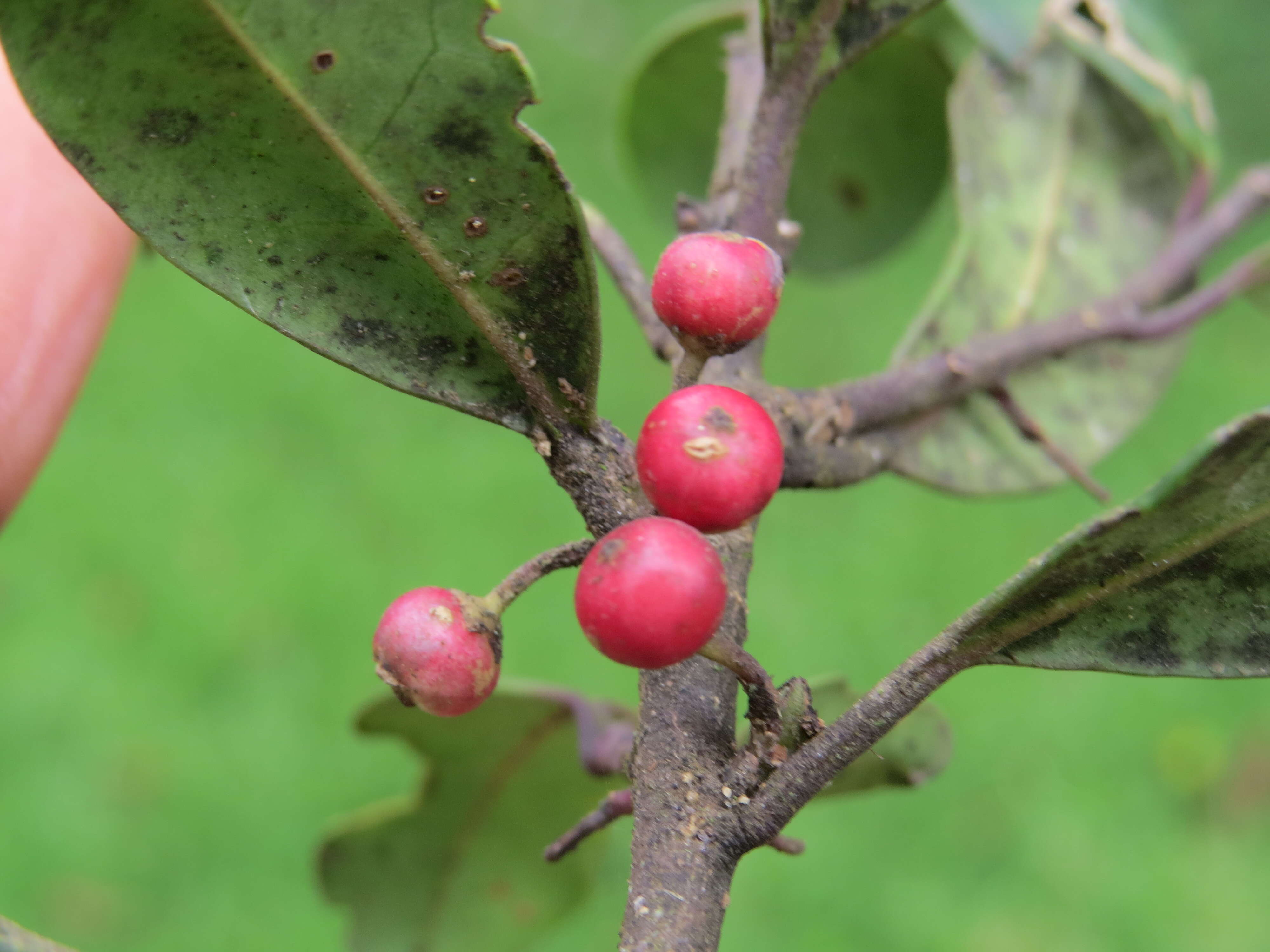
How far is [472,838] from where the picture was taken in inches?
46.1

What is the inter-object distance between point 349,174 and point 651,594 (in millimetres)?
279

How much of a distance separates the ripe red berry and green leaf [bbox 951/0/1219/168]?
2.25 feet

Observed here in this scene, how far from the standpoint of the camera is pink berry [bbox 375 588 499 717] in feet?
2.00

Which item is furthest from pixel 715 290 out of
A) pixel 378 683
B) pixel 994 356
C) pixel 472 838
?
pixel 378 683

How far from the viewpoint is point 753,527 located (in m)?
0.75

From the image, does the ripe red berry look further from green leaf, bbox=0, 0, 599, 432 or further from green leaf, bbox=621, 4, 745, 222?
green leaf, bbox=621, 4, 745, 222

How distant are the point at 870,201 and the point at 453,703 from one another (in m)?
0.98

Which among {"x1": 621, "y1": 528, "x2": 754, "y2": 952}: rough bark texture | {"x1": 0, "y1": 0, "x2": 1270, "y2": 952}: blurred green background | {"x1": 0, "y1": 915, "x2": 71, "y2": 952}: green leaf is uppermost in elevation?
{"x1": 0, "y1": 915, "x2": 71, "y2": 952}: green leaf

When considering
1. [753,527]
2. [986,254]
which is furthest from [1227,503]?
[986,254]

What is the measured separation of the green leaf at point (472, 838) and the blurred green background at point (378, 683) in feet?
4.79

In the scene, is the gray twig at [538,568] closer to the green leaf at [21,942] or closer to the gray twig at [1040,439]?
the green leaf at [21,942]

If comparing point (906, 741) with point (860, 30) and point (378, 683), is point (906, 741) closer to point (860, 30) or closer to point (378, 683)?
point (860, 30)

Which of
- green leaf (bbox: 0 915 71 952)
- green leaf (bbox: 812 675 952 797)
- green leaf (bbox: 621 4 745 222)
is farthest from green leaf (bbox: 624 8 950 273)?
green leaf (bbox: 0 915 71 952)

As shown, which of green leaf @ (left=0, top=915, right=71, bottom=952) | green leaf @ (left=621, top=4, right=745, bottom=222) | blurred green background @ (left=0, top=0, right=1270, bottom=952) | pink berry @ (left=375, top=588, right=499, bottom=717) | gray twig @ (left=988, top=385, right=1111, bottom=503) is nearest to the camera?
green leaf @ (left=0, top=915, right=71, bottom=952)
